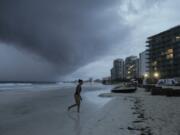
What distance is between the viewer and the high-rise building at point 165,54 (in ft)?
319

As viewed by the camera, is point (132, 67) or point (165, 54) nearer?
point (165, 54)

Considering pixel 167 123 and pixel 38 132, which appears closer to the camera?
pixel 38 132

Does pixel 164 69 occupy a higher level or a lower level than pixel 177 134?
higher

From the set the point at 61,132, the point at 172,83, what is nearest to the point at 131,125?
the point at 61,132

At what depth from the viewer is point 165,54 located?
4146 inches

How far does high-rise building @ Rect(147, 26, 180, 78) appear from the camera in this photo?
319ft

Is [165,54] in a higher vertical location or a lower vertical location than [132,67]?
higher

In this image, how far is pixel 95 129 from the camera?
866 centimetres

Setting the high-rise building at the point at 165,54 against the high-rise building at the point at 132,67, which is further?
the high-rise building at the point at 132,67

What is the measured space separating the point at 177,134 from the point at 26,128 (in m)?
6.55

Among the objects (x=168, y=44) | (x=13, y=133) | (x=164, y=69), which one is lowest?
(x=13, y=133)

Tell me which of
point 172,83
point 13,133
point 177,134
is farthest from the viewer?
point 172,83

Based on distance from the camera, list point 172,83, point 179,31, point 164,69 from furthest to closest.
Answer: point 164,69
point 179,31
point 172,83

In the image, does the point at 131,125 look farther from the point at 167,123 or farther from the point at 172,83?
the point at 172,83
